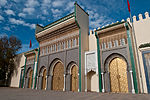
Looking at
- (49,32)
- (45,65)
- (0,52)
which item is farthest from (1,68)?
(49,32)

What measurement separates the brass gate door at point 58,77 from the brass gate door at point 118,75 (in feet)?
17.0

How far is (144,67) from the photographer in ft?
28.2

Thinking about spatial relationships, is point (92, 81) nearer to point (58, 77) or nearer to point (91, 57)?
point (91, 57)

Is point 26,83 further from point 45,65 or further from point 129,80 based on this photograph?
point 129,80

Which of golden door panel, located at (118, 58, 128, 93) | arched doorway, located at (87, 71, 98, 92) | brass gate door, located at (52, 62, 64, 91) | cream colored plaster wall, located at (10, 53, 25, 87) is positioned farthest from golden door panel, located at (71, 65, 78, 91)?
cream colored plaster wall, located at (10, 53, 25, 87)

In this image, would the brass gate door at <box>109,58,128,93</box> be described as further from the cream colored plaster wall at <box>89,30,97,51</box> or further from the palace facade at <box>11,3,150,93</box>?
the cream colored plaster wall at <box>89,30,97,51</box>

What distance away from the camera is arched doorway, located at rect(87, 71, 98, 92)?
432 inches

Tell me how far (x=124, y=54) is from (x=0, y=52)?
60.0ft

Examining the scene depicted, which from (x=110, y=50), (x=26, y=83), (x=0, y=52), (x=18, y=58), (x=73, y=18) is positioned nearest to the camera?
(x=110, y=50)

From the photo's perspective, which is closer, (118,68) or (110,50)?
(118,68)

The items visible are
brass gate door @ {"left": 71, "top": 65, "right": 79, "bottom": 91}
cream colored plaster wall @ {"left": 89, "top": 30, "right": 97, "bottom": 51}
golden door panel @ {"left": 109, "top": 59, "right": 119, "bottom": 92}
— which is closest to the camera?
golden door panel @ {"left": 109, "top": 59, "right": 119, "bottom": 92}

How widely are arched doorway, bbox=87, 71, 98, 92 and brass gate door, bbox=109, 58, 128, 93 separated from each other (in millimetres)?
1840

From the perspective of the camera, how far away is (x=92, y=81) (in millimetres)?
11273

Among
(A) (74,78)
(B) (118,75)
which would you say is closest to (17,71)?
(A) (74,78)
